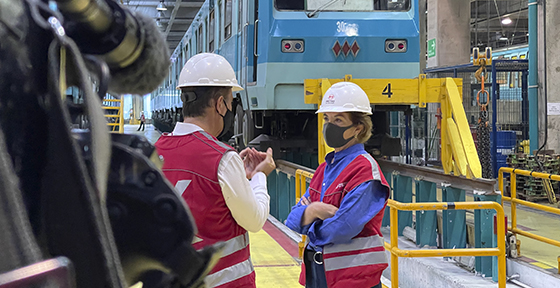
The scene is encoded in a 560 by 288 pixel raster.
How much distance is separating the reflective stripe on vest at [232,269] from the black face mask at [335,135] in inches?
40.2

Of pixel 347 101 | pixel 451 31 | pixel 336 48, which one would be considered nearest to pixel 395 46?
pixel 336 48

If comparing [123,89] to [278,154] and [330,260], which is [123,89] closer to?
[330,260]

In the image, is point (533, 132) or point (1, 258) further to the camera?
point (533, 132)

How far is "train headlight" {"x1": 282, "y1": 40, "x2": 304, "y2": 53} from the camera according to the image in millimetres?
7180

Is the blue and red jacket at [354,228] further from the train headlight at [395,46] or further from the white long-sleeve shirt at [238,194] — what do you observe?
the train headlight at [395,46]

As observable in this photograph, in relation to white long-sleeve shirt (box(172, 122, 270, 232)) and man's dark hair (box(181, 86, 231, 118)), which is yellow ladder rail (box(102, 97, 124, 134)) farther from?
man's dark hair (box(181, 86, 231, 118))

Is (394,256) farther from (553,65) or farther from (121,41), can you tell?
(553,65)

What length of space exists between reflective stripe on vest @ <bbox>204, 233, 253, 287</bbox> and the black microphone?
117 cm

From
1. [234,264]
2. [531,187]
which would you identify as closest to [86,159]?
[234,264]

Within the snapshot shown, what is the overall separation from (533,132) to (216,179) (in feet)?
34.9

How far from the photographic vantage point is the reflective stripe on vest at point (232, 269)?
1.86m

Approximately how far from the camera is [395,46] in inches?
289

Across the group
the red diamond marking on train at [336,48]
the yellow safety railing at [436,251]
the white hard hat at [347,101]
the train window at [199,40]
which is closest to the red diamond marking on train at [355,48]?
the red diamond marking on train at [336,48]

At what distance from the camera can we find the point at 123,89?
29.3 inches
